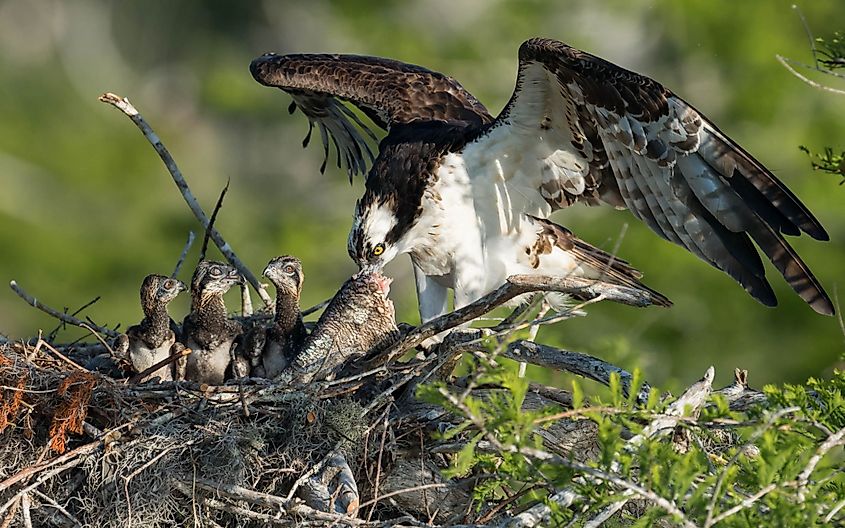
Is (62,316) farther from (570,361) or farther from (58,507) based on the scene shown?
(570,361)

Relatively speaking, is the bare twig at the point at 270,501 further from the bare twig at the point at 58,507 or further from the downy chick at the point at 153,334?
the downy chick at the point at 153,334

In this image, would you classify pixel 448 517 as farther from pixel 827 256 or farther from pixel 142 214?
pixel 142 214

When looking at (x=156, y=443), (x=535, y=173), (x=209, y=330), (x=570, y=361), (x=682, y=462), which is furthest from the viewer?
(x=535, y=173)

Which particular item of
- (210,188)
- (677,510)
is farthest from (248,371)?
(210,188)

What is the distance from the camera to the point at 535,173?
6562 millimetres

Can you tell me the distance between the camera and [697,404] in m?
4.74

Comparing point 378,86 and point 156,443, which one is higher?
point 378,86

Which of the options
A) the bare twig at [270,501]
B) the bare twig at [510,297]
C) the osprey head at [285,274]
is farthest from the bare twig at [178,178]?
the bare twig at [270,501]

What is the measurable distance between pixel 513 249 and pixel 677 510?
3.20 m

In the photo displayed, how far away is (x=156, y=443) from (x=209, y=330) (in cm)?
101

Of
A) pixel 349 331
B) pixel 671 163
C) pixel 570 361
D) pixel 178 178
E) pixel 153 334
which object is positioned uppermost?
pixel 178 178

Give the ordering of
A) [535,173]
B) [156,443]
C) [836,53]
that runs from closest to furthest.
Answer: [836,53], [156,443], [535,173]

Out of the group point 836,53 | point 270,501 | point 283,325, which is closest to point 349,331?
point 283,325

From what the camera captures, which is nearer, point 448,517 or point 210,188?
point 448,517
